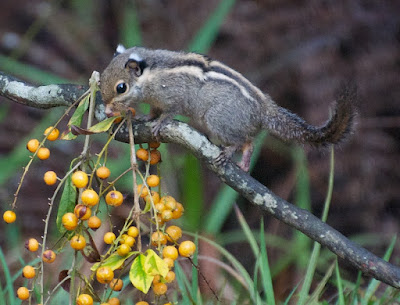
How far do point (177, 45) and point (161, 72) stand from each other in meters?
1.89

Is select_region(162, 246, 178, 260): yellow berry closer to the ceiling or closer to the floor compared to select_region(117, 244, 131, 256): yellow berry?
closer to the ceiling

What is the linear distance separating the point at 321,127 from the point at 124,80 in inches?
28.3

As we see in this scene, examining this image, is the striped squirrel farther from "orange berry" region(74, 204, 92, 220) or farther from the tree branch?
"orange berry" region(74, 204, 92, 220)

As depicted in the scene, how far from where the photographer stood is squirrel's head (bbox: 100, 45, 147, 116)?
2.08 m

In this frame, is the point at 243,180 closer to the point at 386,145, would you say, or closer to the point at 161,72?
the point at 161,72

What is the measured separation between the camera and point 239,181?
1.52 meters

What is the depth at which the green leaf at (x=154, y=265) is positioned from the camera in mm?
1287

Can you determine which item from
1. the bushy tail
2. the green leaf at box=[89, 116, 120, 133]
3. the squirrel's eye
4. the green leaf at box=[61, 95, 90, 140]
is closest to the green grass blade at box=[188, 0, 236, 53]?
the squirrel's eye

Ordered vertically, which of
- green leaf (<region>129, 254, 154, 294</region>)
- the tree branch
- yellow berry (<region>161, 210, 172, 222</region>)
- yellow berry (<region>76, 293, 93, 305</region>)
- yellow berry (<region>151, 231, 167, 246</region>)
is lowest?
yellow berry (<region>76, 293, 93, 305</region>)

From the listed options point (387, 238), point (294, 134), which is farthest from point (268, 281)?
point (387, 238)

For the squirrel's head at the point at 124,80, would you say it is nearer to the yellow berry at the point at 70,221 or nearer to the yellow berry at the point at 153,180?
the yellow berry at the point at 153,180

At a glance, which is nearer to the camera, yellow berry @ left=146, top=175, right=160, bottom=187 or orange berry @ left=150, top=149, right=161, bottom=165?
yellow berry @ left=146, top=175, right=160, bottom=187

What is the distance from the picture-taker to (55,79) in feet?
11.8

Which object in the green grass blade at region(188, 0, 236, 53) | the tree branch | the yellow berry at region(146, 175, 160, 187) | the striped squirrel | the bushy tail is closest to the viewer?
the tree branch
